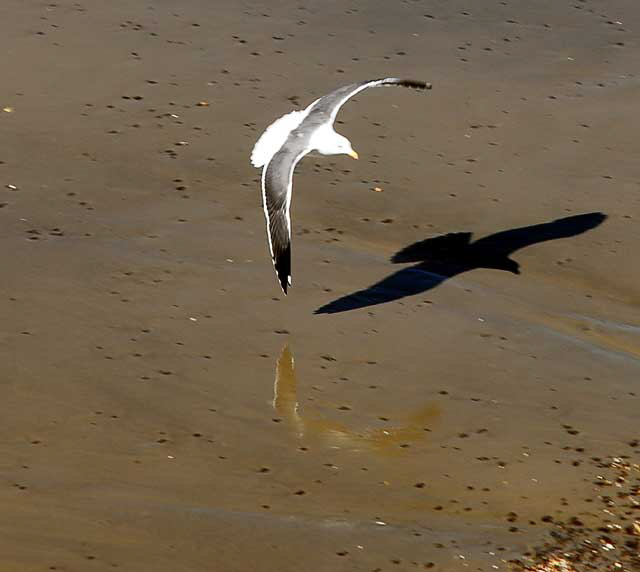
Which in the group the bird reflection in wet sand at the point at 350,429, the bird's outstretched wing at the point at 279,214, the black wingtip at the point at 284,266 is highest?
the bird's outstretched wing at the point at 279,214

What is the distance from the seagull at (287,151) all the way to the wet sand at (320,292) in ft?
1.31

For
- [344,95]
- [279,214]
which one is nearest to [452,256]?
[344,95]

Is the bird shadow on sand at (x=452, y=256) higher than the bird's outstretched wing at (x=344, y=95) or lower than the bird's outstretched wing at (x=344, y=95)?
lower

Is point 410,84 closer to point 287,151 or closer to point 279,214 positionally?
point 287,151

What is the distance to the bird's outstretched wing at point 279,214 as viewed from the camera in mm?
7766

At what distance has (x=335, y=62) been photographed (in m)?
11.2

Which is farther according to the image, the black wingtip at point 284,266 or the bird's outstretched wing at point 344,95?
the bird's outstretched wing at point 344,95

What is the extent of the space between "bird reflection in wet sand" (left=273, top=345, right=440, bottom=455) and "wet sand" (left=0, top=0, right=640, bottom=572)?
0.02 m

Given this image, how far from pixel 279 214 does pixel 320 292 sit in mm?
582

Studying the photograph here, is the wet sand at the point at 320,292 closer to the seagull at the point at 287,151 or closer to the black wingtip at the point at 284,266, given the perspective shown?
the black wingtip at the point at 284,266

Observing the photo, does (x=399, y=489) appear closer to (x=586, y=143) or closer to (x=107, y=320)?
(x=107, y=320)

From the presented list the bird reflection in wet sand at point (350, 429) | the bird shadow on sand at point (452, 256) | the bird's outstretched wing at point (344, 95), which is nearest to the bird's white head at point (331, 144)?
the bird's outstretched wing at point (344, 95)

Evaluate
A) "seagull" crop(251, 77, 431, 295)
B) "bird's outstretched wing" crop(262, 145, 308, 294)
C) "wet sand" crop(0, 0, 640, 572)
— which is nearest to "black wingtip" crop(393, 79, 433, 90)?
"seagull" crop(251, 77, 431, 295)

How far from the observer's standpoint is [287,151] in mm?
8391
